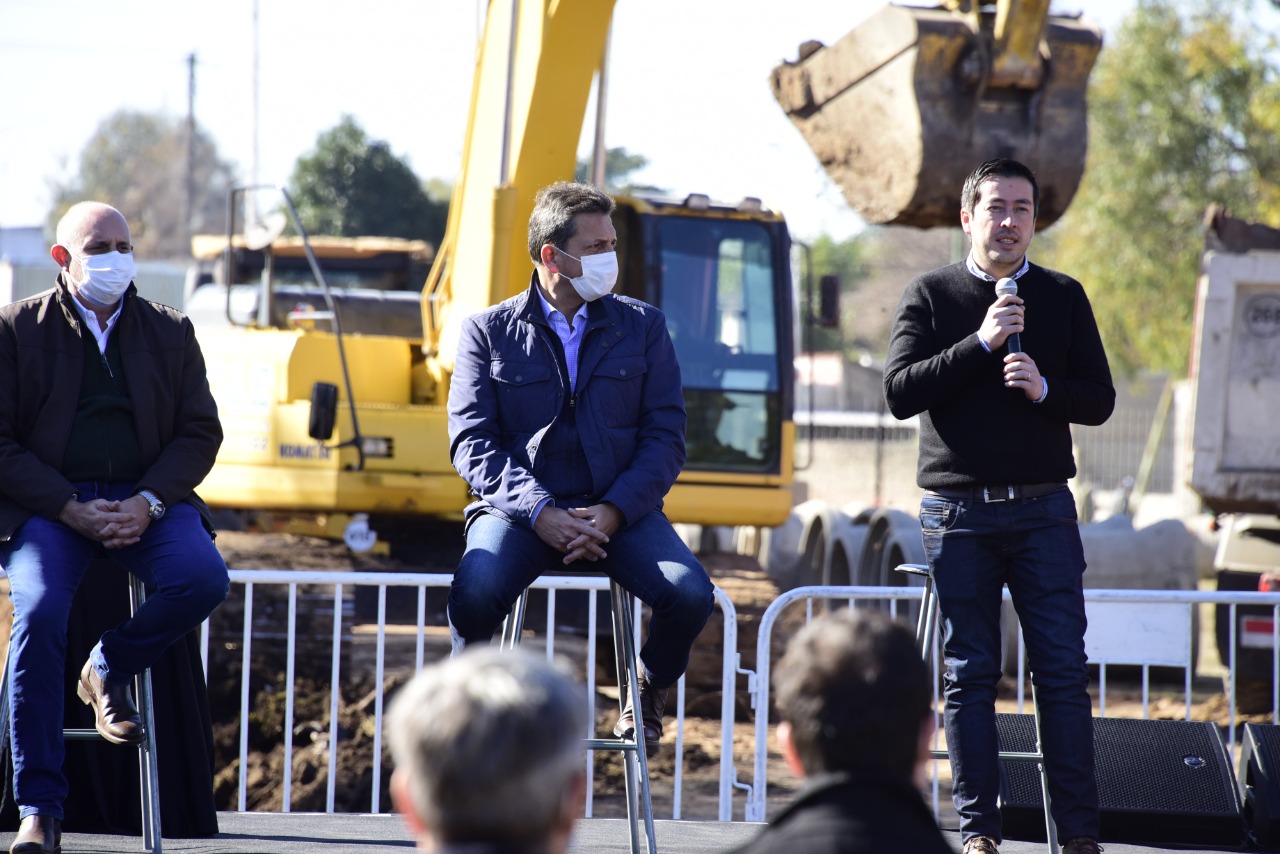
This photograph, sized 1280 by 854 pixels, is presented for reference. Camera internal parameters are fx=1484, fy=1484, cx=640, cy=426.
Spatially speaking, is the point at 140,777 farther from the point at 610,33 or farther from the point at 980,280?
the point at 610,33

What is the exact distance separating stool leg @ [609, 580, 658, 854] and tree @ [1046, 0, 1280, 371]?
2320 cm

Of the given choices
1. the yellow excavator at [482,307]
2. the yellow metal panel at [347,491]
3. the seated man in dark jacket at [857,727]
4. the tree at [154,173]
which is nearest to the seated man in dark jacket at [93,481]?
the seated man in dark jacket at [857,727]

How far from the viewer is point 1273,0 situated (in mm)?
14969

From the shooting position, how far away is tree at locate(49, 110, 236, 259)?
77438mm

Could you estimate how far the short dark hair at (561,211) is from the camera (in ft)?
14.5

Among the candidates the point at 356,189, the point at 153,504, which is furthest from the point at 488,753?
the point at 356,189

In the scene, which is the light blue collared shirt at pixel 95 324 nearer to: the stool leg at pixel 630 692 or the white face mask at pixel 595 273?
the white face mask at pixel 595 273

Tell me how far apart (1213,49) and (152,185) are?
211 ft

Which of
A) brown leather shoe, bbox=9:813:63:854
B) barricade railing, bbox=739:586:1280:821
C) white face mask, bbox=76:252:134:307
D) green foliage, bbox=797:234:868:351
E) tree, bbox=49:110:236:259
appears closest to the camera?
brown leather shoe, bbox=9:813:63:854

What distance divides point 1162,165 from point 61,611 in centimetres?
2595

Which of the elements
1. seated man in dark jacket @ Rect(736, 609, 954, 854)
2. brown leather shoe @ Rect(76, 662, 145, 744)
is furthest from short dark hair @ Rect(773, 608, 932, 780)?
brown leather shoe @ Rect(76, 662, 145, 744)

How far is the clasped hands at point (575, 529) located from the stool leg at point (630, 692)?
0.25m

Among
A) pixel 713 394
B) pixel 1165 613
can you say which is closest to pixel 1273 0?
pixel 713 394

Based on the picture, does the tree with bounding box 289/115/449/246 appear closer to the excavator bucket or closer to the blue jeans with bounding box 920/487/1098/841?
the excavator bucket
